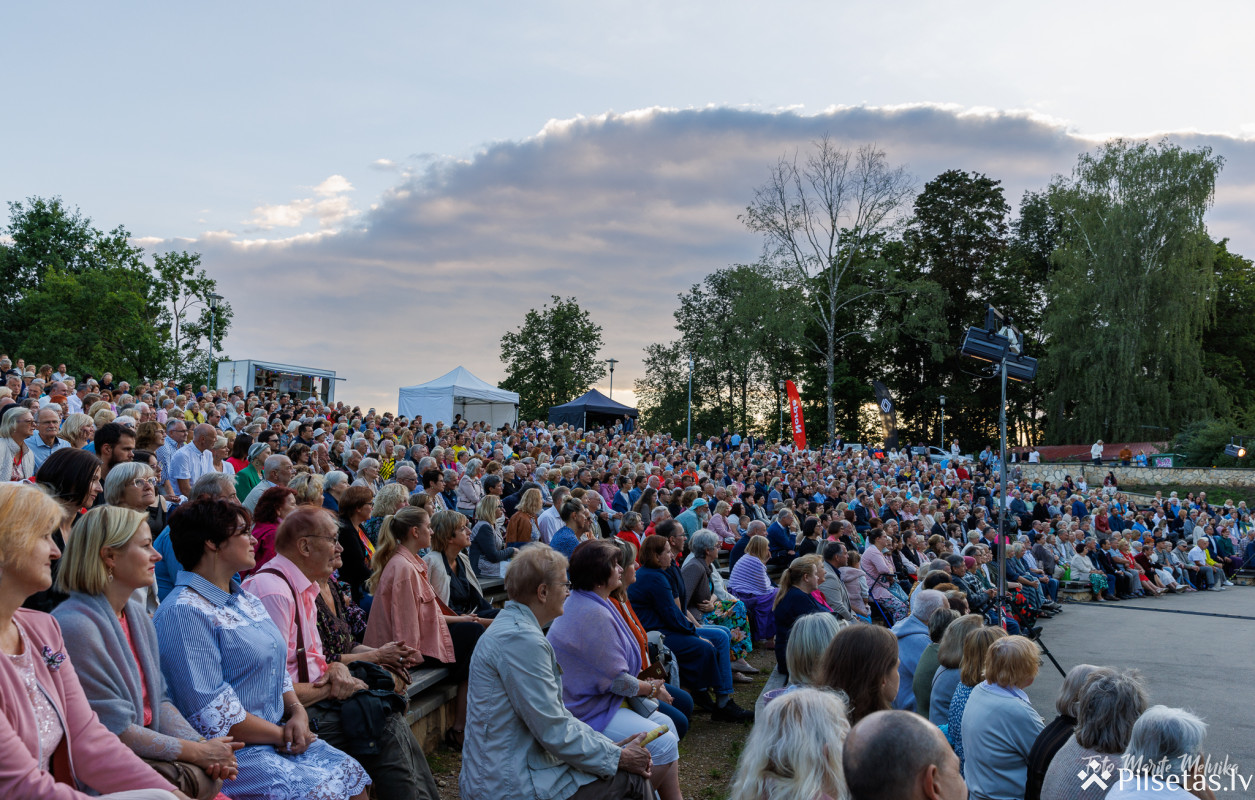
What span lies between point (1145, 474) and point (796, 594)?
106 ft

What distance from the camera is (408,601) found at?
4.47 meters

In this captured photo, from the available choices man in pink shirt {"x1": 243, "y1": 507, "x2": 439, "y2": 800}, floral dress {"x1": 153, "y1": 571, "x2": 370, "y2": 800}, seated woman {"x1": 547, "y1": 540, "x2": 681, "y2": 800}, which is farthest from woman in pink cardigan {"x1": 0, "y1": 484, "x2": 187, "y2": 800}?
seated woman {"x1": 547, "y1": 540, "x2": 681, "y2": 800}

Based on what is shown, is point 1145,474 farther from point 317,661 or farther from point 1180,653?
point 317,661

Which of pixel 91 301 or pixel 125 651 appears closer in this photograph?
pixel 125 651

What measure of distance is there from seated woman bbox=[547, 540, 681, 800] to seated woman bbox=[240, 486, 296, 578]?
1490 mm

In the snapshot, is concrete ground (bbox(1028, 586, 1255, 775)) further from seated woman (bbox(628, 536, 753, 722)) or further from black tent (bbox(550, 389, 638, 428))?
black tent (bbox(550, 389, 638, 428))

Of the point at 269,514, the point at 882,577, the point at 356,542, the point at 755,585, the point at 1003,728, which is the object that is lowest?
the point at 882,577

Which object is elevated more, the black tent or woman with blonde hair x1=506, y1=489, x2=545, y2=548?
the black tent

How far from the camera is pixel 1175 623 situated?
12.3 m

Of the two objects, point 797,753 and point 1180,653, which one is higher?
point 797,753

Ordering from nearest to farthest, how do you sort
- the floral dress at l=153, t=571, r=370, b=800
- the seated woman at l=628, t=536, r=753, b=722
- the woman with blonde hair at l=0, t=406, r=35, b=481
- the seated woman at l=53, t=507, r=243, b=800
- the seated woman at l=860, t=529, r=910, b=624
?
the seated woman at l=53, t=507, r=243, b=800, the floral dress at l=153, t=571, r=370, b=800, the woman with blonde hair at l=0, t=406, r=35, b=481, the seated woman at l=628, t=536, r=753, b=722, the seated woman at l=860, t=529, r=910, b=624

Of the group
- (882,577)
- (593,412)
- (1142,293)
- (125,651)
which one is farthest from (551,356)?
(125,651)

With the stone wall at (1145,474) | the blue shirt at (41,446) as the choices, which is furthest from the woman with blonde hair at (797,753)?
the stone wall at (1145,474)

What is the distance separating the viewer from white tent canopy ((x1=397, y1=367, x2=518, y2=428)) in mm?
23922
